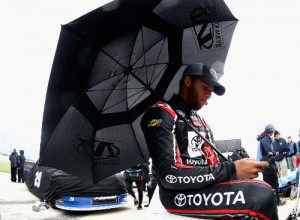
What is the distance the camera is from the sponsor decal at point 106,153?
266 centimetres

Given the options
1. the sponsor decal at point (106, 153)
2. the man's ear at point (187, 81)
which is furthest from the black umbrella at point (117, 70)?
the man's ear at point (187, 81)

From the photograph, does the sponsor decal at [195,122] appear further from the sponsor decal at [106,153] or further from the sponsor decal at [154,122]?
the sponsor decal at [106,153]

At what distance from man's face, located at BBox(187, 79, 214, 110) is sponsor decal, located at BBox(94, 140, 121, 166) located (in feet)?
2.95

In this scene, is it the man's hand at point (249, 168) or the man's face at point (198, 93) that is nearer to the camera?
the man's hand at point (249, 168)

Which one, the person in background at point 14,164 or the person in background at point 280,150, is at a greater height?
the person in background at point 280,150

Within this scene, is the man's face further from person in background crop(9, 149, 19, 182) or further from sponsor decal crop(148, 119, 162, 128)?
person in background crop(9, 149, 19, 182)

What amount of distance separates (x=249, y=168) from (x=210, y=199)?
0.87ft

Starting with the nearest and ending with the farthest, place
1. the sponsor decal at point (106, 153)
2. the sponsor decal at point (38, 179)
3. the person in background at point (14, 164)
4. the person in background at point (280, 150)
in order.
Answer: the sponsor decal at point (106, 153) → the sponsor decal at point (38, 179) → the person in background at point (280, 150) → the person in background at point (14, 164)

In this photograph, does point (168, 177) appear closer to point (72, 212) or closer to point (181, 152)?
point (181, 152)

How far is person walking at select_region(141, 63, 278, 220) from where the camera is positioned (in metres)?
1.56

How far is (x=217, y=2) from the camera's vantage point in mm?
2395

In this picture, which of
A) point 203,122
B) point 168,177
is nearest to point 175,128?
point 168,177

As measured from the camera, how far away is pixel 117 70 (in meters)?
2.47

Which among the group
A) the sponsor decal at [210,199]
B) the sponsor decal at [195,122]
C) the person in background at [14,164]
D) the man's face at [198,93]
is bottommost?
the person in background at [14,164]
